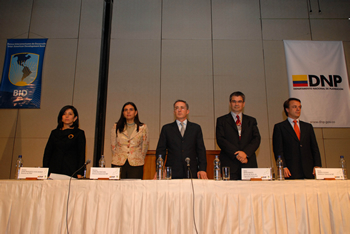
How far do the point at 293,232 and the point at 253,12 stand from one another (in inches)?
177

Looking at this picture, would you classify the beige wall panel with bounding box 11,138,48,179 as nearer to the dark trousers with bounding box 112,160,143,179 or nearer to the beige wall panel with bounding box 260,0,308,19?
the dark trousers with bounding box 112,160,143,179

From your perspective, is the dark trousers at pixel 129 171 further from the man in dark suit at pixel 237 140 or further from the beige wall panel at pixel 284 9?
the beige wall panel at pixel 284 9

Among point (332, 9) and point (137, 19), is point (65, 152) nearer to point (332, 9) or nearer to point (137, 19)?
point (137, 19)

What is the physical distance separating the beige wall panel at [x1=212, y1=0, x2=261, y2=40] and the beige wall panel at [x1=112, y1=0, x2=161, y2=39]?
3.79 feet

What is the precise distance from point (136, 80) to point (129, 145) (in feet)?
7.10

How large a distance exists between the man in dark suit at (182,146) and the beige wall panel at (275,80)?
7.76ft

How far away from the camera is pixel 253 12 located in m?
5.20

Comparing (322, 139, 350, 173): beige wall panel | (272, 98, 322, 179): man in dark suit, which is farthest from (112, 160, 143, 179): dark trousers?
(322, 139, 350, 173): beige wall panel

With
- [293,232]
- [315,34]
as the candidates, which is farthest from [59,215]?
[315,34]

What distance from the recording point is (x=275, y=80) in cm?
489

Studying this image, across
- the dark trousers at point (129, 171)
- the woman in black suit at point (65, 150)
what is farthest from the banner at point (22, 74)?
the dark trousers at point (129, 171)

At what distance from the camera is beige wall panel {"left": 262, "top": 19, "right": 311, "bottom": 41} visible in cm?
509

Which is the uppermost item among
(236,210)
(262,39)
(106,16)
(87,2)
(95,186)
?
(87,2)

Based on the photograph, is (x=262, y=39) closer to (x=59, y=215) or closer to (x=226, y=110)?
(x=226, y=110)
